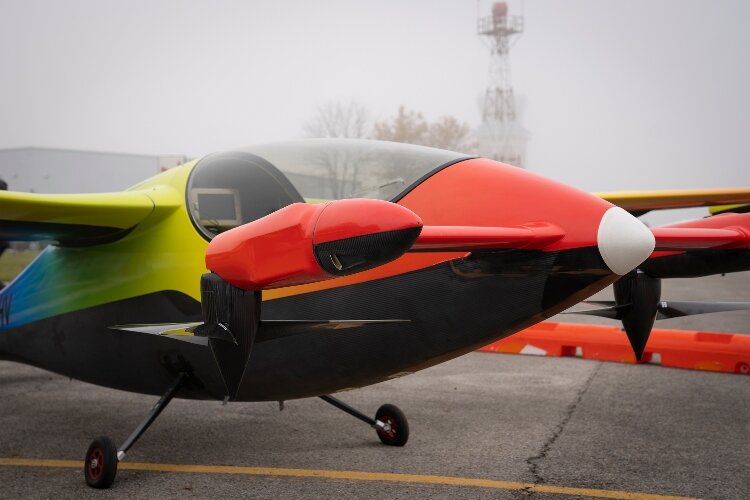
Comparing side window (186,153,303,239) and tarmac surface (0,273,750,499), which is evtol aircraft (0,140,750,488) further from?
tarmac surface (0,273,750,499)

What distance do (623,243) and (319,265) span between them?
1.29 metres

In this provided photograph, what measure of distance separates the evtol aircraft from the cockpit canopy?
0.4 inches

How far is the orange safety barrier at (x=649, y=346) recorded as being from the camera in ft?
25.5

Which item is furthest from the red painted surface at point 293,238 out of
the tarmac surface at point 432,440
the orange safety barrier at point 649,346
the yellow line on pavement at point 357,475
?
the orange safety barrier at point 649,346

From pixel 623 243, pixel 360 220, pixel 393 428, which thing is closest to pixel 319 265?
pixel 360 220

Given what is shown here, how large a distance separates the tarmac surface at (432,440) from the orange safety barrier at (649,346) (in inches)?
8.6

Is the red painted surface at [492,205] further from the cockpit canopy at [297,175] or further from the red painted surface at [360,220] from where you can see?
the red painted surface at [360,220]

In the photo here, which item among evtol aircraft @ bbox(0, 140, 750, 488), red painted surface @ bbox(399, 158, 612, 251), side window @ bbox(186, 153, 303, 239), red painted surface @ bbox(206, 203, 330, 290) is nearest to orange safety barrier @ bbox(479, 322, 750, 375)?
evtol aircraft @ bbox(0, 140, 750, 488)

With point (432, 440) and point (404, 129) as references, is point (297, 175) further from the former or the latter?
point (404, 129)

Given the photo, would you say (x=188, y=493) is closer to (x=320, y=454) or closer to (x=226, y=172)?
(x=320, y=454)

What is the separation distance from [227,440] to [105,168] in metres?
A: 33.5

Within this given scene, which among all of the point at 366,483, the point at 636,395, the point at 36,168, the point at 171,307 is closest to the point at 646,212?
the point at 636,395

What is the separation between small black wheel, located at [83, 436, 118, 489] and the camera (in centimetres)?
444

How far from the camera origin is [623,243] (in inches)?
123
